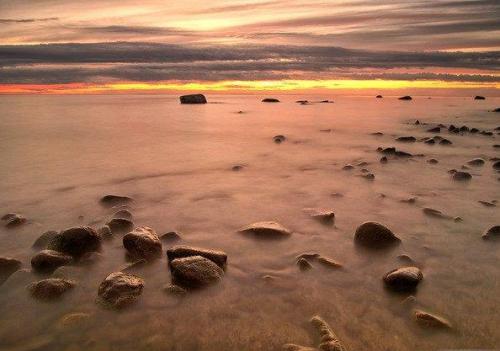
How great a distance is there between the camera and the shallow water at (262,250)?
2188 millimetres

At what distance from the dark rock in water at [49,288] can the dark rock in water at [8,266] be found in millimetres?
336

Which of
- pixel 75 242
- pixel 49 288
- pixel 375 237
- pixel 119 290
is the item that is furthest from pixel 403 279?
pixel 75 242

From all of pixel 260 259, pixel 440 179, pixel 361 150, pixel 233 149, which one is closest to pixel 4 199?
pixel 260 259

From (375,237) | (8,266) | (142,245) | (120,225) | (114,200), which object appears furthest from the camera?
(114,200)

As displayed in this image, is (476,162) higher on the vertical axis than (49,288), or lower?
lower

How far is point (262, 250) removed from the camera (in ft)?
10.7

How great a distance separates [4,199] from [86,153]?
148 inches

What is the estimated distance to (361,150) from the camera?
8.95m

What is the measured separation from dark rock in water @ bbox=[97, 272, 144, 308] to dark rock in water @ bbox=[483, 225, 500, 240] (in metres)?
2.97

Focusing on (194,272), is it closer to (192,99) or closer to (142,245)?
(142,245)

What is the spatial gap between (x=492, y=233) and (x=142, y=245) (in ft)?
10.0

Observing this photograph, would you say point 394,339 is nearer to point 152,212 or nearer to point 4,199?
point 152,212

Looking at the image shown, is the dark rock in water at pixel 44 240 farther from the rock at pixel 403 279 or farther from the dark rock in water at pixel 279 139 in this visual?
the dark rock in water at pixel 279 139

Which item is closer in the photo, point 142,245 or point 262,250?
point 142,245
